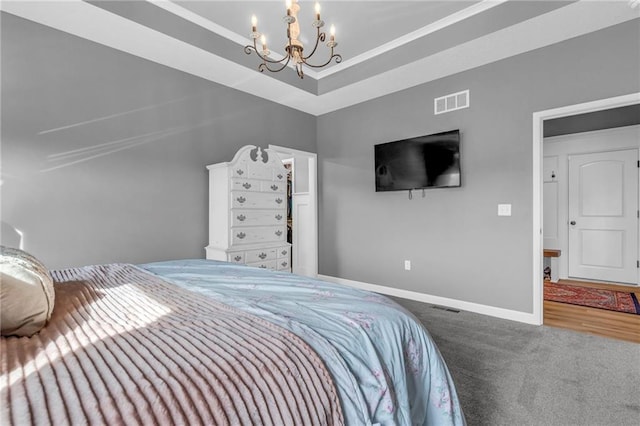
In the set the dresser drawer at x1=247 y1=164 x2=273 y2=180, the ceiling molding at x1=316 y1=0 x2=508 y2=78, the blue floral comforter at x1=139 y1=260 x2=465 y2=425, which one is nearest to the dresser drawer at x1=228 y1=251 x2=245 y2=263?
the dresser drawer at x1=247 y1=164 x2=273 y2=180

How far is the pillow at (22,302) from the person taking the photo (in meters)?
0.85

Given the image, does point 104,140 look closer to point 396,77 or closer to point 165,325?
point 165,325

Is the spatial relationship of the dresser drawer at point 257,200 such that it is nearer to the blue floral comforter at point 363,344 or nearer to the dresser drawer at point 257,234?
the dresser drawer at point 257,234

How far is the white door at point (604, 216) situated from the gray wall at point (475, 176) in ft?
9.52

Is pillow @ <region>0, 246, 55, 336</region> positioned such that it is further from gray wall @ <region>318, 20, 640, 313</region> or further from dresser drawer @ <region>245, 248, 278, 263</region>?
gray wall @ <region>318, 20, 640, 313</region>

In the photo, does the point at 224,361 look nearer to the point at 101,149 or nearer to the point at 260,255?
the point at 260,255

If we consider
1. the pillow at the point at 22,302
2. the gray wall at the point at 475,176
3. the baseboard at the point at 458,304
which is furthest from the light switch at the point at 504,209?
the pillow at the point at 22,302

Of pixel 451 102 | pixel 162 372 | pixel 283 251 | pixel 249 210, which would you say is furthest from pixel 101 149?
pixel 451 102

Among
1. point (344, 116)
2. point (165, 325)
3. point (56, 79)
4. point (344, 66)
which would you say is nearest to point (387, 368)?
point (165, 325)

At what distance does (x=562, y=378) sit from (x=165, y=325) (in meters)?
2.34

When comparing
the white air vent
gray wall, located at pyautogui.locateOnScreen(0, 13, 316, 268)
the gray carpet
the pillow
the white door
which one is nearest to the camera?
the pillow

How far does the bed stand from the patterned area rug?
3613 millimetres

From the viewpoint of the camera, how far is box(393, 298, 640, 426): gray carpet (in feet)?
5.42

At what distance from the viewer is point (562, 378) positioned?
6.53 ft
